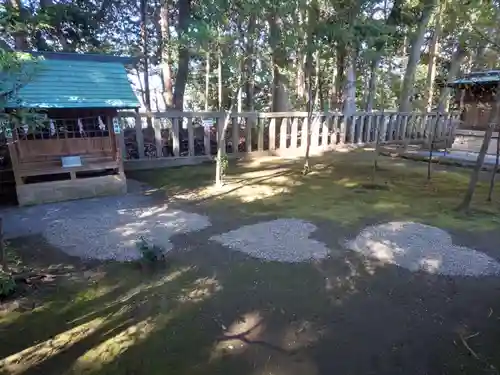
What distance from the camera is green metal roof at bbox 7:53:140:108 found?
5.95 metres

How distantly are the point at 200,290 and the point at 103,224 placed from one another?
8.30ft

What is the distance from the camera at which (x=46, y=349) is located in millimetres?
2711

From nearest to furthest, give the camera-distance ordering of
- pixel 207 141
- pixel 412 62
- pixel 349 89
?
1. pixel 207 141
2. pixel 349 89
3. pixel 412 62

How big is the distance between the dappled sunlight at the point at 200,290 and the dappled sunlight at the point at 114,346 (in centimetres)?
34

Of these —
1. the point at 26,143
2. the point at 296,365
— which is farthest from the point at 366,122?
the point at 296,365


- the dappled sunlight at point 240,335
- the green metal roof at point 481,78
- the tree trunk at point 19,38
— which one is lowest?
the dappled sunlight at point 240,335

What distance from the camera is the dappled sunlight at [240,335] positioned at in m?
2.70

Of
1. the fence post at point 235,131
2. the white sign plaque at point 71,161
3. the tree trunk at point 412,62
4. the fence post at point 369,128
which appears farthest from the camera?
the fence post at point 369,128

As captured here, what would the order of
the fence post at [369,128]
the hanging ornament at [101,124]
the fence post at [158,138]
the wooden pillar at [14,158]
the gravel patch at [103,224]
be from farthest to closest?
the fence post at [369,128]
the fence post at [158,138]
the hanging ornament at [101,124]
the wooden pillar at [14,158]
the gravel patch at [103,224]

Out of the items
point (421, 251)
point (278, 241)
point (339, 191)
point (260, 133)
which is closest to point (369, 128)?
point (260, 133)

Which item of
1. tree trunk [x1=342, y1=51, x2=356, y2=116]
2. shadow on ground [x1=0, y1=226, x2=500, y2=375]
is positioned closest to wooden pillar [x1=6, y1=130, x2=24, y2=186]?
shadow on ground [x1=0, y1=226, x2=500, y2=375]

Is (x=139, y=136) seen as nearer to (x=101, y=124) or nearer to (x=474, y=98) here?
(x=101, y=124)

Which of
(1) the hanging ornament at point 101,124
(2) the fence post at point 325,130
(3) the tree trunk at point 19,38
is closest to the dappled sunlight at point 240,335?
(1) the hanging ornament at point 101,124

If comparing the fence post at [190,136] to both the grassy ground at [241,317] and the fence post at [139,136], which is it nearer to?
the fence post at [139,136]
